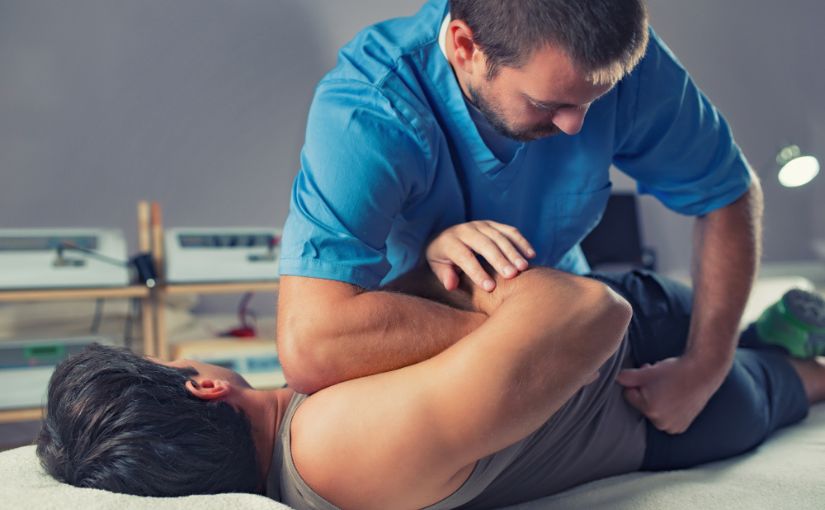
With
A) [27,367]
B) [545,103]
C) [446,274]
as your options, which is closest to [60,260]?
[27,367]

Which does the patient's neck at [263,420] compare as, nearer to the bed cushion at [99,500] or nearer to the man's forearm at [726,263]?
the bed cushion at [99,500]

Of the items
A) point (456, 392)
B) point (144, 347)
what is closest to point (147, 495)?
point (456, 392)

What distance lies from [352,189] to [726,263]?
27.8 inches

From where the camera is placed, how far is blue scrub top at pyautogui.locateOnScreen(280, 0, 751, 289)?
1054 millimetres

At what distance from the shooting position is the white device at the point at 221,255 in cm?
227

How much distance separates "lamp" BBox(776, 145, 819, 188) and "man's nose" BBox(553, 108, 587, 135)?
78.7 inches

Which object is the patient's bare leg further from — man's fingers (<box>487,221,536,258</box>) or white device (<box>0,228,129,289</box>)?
white device (<box>0,228,129,289</box>)

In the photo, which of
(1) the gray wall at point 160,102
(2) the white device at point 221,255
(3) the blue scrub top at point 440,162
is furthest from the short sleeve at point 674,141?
(1) the gray wall at point 160,102

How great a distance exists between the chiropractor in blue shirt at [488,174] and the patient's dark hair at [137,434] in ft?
0.38

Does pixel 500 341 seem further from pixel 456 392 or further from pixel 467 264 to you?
pixel 467 264

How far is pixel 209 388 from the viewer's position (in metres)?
0.99

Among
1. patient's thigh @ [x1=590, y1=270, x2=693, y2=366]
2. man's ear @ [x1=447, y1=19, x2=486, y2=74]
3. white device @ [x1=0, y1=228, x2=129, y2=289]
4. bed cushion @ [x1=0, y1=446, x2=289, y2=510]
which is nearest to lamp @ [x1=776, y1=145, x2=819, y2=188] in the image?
patient's thigh @ [x1=590, y1=270, x2=693, y2=366]

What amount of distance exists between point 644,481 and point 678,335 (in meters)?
0.32

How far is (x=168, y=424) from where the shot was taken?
91 cm
